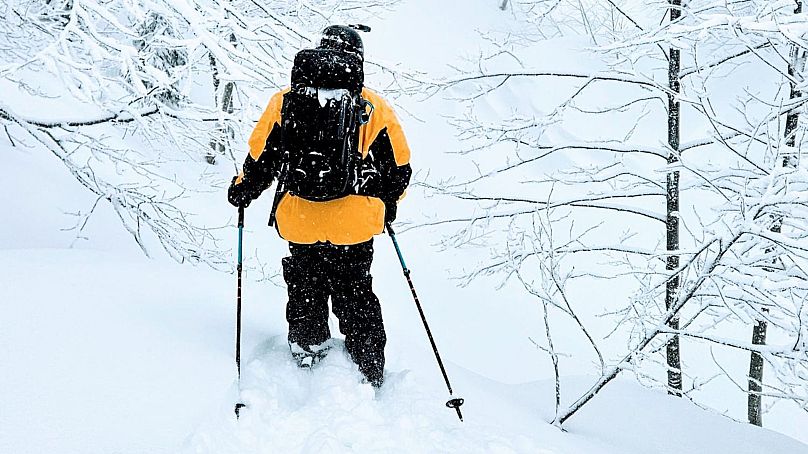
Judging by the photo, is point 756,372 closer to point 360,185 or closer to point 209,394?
point 360,185

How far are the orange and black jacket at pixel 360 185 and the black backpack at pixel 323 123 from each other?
80mm

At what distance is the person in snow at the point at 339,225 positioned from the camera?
128 inches

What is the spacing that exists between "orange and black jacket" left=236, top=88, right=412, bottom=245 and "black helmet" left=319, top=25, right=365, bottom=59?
224 millimetres

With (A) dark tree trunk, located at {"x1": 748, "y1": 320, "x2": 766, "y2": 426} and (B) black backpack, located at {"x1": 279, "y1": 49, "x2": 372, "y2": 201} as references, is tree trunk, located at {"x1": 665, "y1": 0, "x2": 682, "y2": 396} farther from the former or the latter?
(B) black backpack, located at {"x1": 279, "y1": 49, "x2": 372, "y2": 201}

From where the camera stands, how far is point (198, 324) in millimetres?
3992

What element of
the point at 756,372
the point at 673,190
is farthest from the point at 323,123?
the point at 756,372

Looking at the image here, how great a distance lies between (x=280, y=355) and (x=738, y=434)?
10.8 ft

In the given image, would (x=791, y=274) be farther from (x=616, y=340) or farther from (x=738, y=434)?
(x=616, y=340)

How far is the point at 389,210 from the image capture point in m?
3.51

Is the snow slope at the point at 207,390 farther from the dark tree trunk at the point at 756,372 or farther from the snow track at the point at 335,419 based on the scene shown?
the dark tree trunk at the point at 756,372

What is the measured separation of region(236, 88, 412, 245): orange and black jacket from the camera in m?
3.24

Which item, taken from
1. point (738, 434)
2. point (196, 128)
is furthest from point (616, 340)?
point (196, 128)

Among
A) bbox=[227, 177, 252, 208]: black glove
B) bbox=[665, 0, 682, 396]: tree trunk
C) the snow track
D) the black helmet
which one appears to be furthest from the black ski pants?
bbox=[665, 0, 682, 396]: tree trunk

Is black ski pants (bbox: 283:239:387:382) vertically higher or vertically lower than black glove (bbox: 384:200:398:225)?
lower
